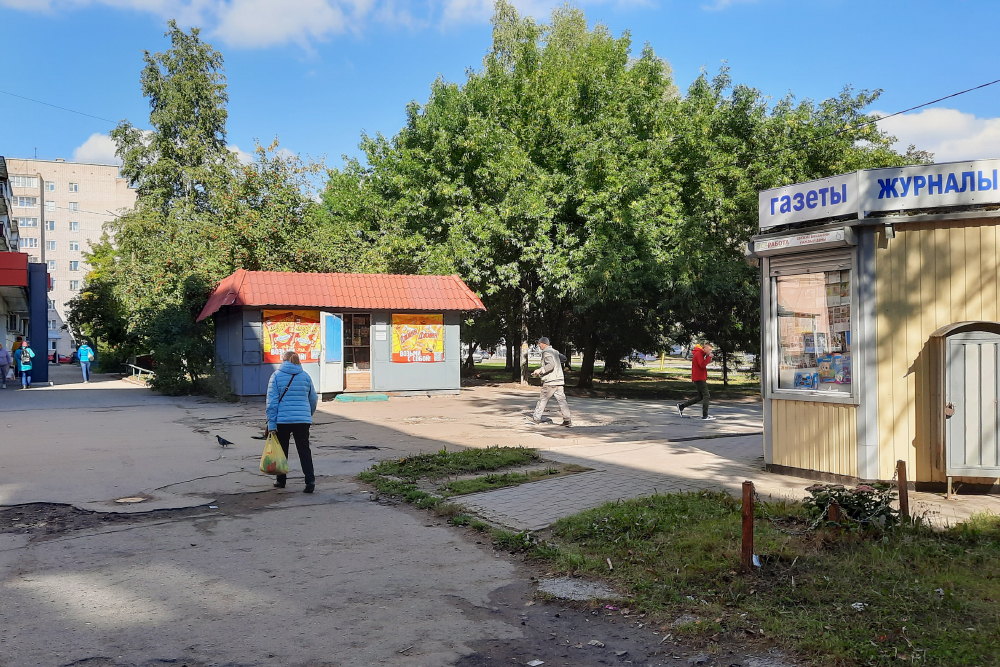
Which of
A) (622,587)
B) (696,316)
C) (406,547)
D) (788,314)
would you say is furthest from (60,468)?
(696,316)

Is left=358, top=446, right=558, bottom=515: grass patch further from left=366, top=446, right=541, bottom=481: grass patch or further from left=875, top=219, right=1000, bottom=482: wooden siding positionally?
left=875, top=219, right=1000, bottom=482: wooden siding

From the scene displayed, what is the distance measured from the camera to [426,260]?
88.7 feet

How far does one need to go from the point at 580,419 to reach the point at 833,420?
840cm

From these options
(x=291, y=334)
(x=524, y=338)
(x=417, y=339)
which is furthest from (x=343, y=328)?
(x=524, y=338)

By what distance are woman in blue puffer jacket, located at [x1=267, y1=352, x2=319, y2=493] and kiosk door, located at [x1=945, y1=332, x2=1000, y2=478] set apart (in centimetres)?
680

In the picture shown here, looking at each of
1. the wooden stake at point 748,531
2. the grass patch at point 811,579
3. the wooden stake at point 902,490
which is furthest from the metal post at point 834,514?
the wooden stake at point 748,531

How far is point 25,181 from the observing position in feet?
296

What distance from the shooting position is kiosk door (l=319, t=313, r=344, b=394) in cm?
2189

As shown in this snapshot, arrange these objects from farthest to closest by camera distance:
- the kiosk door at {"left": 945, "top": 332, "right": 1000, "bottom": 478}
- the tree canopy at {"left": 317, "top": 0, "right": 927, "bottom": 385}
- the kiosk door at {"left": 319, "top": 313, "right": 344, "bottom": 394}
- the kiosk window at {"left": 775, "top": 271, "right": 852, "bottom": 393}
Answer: the tree canopy at {"left": 317, "top": 0, "right": 927, "bottom": 385}, the kiosk door at {"left": 319, "top": 313, "right": 344, "bottom": 394}, the kiosk window at {"left": 775, "top": 271, "right": 852, "bottom": 393}, the kiosk door at {"left": 945, "top": 332, "right": 1000, "bottom": 478}

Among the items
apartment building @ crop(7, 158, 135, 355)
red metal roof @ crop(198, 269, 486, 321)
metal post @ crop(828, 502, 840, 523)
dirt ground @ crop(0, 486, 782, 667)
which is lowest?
dirt ground @ crop(0, 486, 782, 667)

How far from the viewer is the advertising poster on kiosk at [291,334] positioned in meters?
21.6

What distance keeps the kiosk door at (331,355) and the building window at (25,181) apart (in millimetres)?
85394

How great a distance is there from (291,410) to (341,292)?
13.7 m

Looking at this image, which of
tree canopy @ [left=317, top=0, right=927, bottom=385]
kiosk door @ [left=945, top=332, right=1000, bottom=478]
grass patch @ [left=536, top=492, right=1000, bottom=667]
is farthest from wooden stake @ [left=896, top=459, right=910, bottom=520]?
tree canopy @ [left=317, top=0, right=927, bottom=385]
